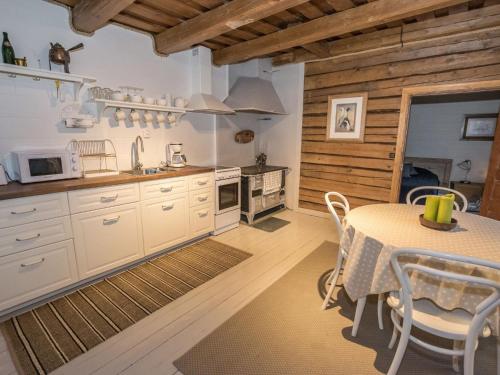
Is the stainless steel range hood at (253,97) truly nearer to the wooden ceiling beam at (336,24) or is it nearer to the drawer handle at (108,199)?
the wooden ceiling beam at (336,24)

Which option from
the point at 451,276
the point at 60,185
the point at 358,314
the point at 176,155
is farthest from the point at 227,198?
the point at 451,276

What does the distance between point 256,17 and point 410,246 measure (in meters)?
2.17

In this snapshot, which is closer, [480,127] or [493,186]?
[493,186]

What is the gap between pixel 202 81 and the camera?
3.56 m

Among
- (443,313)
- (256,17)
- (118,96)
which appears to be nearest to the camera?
(443,313)

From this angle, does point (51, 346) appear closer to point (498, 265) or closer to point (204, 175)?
point (204, 175)

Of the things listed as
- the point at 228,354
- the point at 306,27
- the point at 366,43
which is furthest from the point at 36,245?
the point at 366,43

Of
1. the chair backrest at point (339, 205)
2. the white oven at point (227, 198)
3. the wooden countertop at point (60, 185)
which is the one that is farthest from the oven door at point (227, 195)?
the chair backrest at point (339, 205)

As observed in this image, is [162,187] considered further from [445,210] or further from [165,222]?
[445,210]

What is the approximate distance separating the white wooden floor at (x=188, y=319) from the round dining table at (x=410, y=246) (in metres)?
0.98

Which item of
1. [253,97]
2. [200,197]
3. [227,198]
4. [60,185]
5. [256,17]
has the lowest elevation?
[227,198]

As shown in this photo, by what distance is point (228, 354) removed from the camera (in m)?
1.63

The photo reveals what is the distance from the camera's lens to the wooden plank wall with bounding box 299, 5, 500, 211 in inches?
112

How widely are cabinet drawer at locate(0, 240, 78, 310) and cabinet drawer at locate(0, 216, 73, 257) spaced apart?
0.04m
